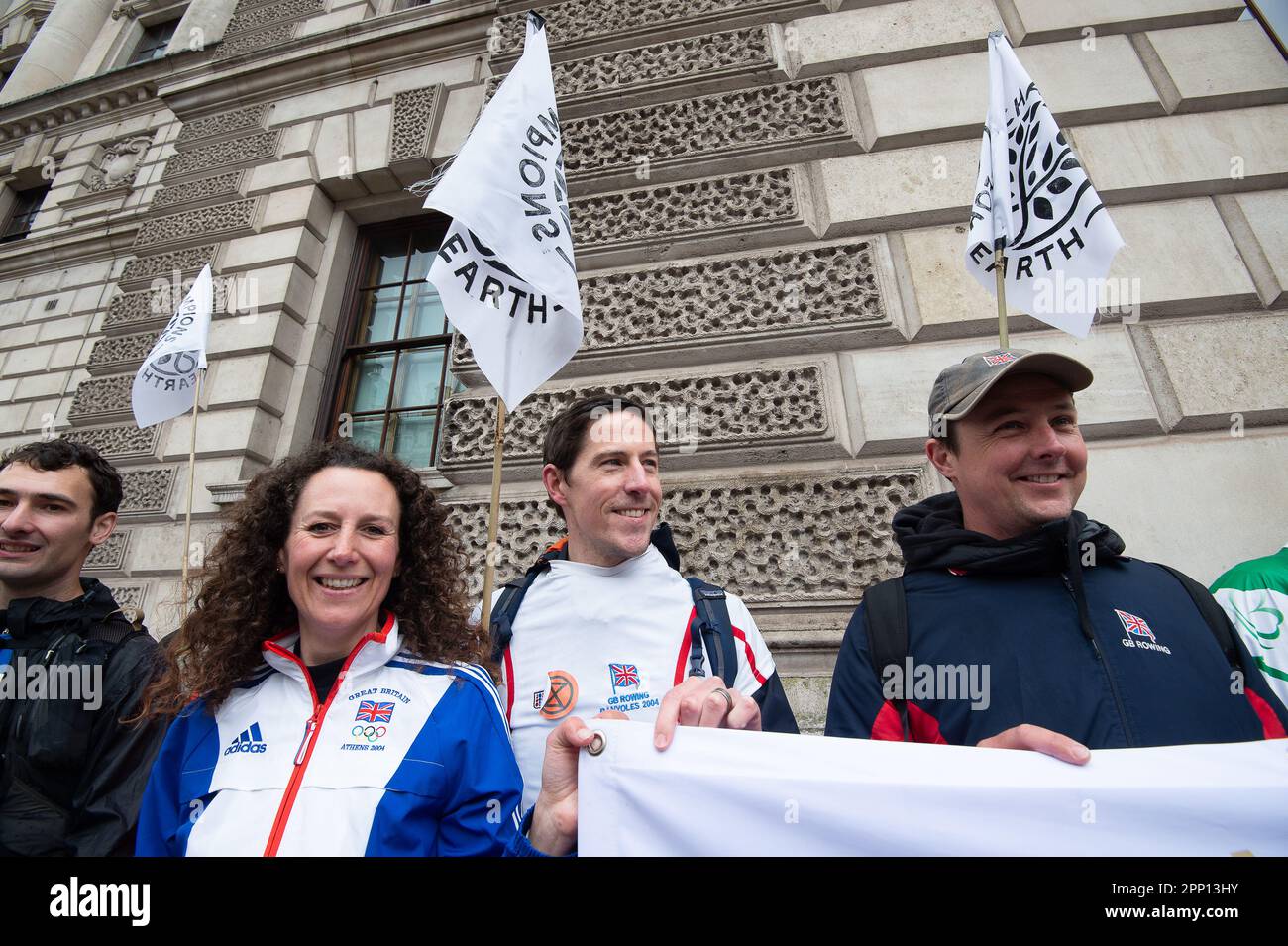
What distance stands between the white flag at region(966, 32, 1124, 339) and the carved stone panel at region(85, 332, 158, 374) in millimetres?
7171

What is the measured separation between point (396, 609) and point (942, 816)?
143 cm

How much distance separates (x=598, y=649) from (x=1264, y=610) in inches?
88.9

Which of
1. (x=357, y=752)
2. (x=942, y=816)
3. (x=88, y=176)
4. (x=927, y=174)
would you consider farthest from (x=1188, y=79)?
(x=88, y=176)

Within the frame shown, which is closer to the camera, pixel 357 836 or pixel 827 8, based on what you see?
pixel 357 836

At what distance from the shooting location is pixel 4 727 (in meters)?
1.87

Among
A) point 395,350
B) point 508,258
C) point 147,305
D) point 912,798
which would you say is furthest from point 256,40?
point 912,798

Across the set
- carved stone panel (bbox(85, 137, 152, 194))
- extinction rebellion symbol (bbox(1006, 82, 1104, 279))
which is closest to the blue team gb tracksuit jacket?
extinction rebellion symbol (bbox(1006, 82, 1104, 279))

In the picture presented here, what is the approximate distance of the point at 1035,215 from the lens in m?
2.68

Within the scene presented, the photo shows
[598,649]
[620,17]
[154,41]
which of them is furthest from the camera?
[154,41]

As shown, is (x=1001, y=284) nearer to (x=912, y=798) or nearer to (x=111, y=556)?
(x=912, y=798)

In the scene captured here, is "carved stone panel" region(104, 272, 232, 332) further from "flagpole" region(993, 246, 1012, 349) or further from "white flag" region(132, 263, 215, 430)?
"flagpole" region(993, 246, 1012, 349)

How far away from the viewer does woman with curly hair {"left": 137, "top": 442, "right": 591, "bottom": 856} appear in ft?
4.17

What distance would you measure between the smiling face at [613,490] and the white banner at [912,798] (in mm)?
798
